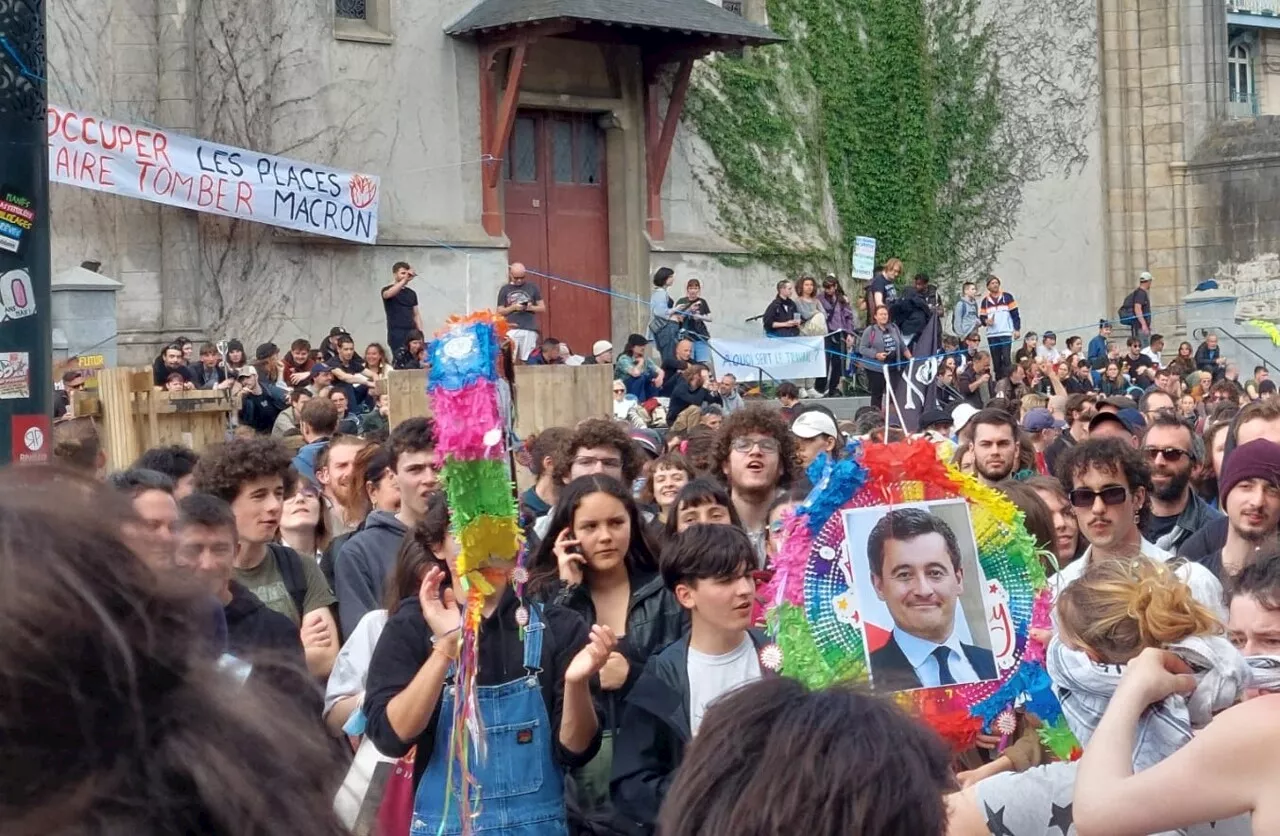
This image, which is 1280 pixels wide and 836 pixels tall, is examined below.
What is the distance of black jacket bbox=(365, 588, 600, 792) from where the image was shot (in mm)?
4522

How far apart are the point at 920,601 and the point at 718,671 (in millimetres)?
757

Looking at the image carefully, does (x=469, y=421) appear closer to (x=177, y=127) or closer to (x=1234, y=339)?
(x=177, y=127)

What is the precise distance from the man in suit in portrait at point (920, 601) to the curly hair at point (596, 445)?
3063 mm

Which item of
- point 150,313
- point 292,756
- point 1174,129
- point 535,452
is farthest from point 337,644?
point 1174,129

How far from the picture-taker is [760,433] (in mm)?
7617

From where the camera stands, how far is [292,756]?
135 cm

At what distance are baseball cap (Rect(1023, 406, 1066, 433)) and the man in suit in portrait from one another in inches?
313

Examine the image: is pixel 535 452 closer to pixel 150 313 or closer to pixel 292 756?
pixel 292 756

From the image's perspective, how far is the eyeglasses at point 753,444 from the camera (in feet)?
24.7

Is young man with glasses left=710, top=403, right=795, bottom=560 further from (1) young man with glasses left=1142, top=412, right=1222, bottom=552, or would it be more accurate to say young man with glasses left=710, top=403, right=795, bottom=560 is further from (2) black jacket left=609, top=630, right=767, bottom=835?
(2) black jacket left=609, top=630, right=767, bottom=835

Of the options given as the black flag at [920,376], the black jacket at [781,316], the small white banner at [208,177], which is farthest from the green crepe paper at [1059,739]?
the black jacket at [781,316]

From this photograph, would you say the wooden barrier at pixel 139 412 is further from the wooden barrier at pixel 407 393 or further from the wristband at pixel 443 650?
the wristband at pixel 443 650

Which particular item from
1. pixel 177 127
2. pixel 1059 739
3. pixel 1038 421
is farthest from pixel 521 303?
pixel 1059 739

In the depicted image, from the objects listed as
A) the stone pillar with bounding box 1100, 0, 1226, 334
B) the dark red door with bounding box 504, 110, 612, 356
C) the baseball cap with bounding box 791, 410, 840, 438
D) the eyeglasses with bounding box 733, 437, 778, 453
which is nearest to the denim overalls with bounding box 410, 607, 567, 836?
the eyeglasses with bounding box 733, 437, 778, 453
